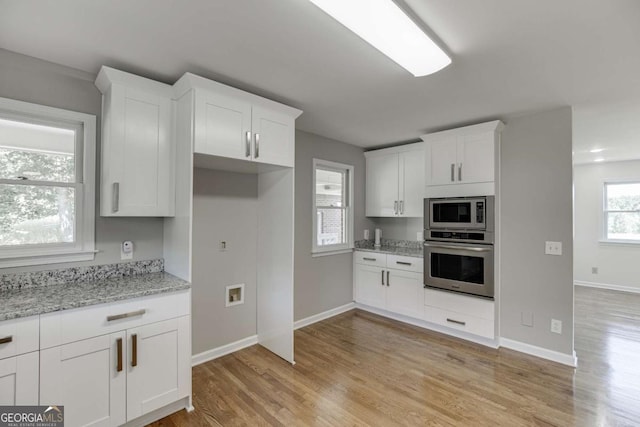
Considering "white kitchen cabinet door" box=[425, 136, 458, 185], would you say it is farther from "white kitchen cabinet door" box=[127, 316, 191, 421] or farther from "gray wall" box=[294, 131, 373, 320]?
"white kitchen cabinet door" box=[127, 316, 191, 421]

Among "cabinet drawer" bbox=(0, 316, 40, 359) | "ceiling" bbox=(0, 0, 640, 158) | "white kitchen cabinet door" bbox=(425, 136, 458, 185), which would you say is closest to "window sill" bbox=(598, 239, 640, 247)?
"ceiling" bbox=(0, 0, 640, 158)

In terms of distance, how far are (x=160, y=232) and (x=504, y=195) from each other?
11.3 ft

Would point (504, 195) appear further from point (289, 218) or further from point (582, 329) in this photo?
point (289, 218)

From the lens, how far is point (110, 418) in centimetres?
182

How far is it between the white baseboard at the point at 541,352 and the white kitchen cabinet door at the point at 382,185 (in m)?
1.99

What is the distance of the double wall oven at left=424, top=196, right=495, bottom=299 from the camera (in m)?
3.16

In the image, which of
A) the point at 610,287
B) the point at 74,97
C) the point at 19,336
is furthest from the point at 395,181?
the point at 610,287

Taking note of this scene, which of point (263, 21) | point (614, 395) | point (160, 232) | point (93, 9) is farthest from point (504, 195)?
point (93, 9)

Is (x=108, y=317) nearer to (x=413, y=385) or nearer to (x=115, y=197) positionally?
(x=115, y=197)

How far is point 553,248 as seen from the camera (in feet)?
9.63

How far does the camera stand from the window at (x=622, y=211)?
5.40 metres

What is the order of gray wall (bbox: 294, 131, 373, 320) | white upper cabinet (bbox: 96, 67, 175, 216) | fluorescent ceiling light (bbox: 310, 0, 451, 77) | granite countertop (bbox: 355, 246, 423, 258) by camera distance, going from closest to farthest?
fluorescent ceiling light (bbox: 310, 0, 451, 77) → white upper cabinet (bbox: 96, 67, 175, 216) → gray wall (bbox: 294, 131, 373, 320) → granite countertop (bbox: 355, 246, 423, 258)

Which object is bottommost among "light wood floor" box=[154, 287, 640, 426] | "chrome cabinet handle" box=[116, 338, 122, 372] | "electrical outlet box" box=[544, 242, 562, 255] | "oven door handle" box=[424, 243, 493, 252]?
"light wood floor" box=[154, 287, 640, 426]

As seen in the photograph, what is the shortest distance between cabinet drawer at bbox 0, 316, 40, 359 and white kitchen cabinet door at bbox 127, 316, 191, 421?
44 centimetres
